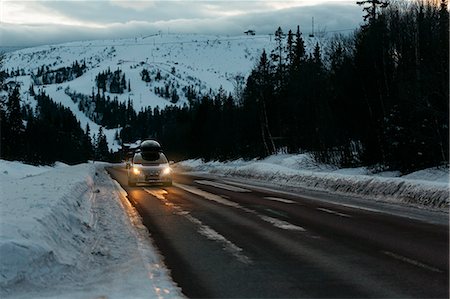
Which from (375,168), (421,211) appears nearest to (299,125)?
(375,168)

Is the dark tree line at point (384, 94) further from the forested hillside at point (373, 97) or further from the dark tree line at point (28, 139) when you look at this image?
the dark tree line at point (28, 139)

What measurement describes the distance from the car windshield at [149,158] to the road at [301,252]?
13.2m

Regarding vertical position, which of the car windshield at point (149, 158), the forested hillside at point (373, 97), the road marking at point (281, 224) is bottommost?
the road marking at point (281, 224)

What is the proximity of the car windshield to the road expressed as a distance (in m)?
13.2

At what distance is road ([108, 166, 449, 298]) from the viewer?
632cm

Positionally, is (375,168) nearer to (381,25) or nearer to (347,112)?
(347,112)

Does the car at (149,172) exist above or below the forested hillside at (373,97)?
below

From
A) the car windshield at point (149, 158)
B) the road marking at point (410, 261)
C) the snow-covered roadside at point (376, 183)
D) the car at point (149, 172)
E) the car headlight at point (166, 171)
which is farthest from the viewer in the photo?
the car windshield at point (149, 158)

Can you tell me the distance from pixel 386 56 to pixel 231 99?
2172 inches

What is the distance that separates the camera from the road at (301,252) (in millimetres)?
6316

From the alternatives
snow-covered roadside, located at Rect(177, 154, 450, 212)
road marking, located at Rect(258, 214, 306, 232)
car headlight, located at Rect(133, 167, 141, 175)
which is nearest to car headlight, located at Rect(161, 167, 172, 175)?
car headlight, located at Rect(133, 167, 141, 175)

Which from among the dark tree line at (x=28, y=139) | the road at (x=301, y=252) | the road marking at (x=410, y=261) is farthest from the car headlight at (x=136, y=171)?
the dark tree line at (x=28, y=139)

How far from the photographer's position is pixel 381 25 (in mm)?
30516

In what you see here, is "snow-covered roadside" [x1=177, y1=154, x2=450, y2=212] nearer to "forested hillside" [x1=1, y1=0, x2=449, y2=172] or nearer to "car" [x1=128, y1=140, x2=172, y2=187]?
"forested hillside" [x1=1, y1=0, x2=449, y2=172]
